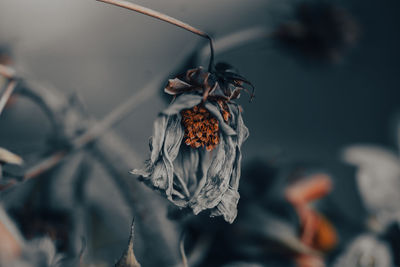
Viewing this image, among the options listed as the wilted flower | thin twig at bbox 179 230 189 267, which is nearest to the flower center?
the wilted flower

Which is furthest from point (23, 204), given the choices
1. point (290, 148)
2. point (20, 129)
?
point (290, 148)

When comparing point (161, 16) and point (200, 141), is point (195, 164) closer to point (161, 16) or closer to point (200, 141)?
point (200, 141)

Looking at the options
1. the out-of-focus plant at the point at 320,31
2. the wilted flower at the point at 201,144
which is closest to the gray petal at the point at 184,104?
the wilted flower at the point at 201,144

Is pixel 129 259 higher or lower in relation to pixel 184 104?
lower

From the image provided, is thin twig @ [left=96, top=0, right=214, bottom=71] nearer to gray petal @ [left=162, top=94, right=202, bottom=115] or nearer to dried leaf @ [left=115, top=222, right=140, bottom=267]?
gray petal @ [left=162, top=94, right=202, bottom=115]

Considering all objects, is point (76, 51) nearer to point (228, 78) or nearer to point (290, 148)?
point (228, 78)

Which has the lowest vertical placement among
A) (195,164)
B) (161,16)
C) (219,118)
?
(195,164)

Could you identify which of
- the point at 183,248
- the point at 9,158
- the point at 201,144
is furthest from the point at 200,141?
the point at 9,158
